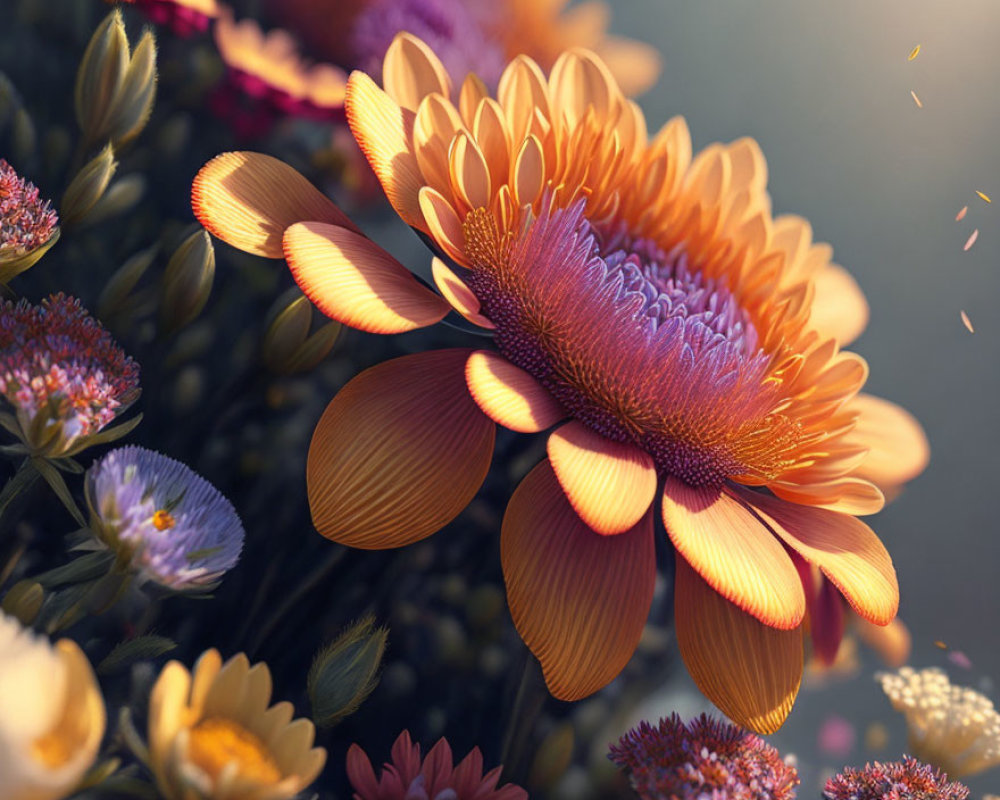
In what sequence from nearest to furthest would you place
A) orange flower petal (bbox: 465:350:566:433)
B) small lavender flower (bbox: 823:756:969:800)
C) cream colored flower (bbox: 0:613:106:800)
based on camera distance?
1. cream colored flower (bbox: 0:613:106:800)
2. orange flower petal (bbox: 465:350:566:433)
3. small lavender flower (bbox: 823:756:969:800)

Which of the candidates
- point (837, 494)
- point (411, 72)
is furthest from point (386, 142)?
point (837, 494)

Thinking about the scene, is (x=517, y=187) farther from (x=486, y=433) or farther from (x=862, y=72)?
(x=862, y=72)

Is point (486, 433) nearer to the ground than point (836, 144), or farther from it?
nearer to the ground

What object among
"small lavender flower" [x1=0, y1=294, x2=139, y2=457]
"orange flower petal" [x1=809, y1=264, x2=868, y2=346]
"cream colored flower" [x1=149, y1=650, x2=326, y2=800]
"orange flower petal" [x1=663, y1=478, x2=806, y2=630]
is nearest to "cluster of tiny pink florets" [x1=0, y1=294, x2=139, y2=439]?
"small lavender flower" [x1=0, y1=294, x2=139, y2=457]

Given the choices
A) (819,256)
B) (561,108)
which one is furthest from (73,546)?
(819,256)

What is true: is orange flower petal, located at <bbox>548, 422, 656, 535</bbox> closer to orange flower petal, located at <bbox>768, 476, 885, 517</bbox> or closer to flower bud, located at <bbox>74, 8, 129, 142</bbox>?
orange flower petal, located at <bbox>768, 476, 885, 517</bbox>

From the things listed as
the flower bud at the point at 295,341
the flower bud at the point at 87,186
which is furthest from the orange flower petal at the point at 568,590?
the flower bud at the point at 87,186
